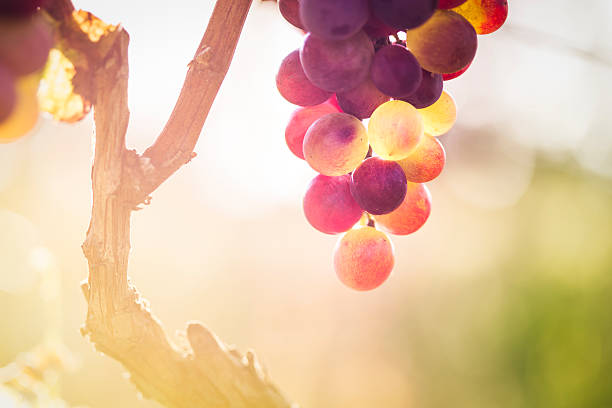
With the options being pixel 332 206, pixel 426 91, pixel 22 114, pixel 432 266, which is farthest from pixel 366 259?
pixel 432 266

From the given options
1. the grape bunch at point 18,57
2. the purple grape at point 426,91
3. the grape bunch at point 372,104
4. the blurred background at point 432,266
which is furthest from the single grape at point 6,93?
the blurred background at point 432,266

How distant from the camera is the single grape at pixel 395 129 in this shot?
409 mm

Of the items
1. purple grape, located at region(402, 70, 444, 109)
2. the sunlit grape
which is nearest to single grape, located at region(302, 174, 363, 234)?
purple grape, located at region(402, 70, 444, 109)

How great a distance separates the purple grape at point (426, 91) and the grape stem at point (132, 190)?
0.17 metres

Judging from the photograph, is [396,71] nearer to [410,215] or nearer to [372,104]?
[372,104]

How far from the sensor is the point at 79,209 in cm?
398

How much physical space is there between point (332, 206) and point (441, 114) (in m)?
0.15

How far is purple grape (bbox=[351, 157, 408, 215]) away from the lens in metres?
0.42

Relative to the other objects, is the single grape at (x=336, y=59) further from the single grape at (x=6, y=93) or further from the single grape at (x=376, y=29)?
the single grape at (x=6, y=93)

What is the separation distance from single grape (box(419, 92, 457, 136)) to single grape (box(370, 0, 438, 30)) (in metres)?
0.14

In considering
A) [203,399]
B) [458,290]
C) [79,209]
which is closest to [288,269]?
[458,290]

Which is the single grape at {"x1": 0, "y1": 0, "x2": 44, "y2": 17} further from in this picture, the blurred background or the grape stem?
the blurred background

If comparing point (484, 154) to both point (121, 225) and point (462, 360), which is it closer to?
point (462, 360)

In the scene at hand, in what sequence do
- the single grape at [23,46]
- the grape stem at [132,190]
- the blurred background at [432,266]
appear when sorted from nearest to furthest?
the single grape at [23,46] < the grape stem at [132,190] < the blurred background at [432,266]
